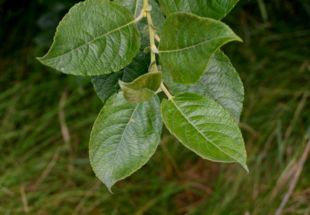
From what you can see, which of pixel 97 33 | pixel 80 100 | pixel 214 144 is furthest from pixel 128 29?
pixel 80 100

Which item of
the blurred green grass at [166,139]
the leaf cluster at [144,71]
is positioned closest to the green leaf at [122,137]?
the leaf cluster at [144,71]

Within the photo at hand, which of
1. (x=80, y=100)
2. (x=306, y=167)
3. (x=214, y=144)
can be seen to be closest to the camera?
(x=214, y=144)

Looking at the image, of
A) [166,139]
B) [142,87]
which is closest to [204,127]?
[142,87]

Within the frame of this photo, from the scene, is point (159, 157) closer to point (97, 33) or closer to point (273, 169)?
point (273, 169)

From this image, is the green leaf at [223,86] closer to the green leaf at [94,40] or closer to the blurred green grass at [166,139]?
the green leaf at [94,40]

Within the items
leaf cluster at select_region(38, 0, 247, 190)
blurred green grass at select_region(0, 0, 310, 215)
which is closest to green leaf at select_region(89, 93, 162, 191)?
leaf cluster at select_region(38, 0, 247, 190)

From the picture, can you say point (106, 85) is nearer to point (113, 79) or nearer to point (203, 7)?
point (113, 79)
